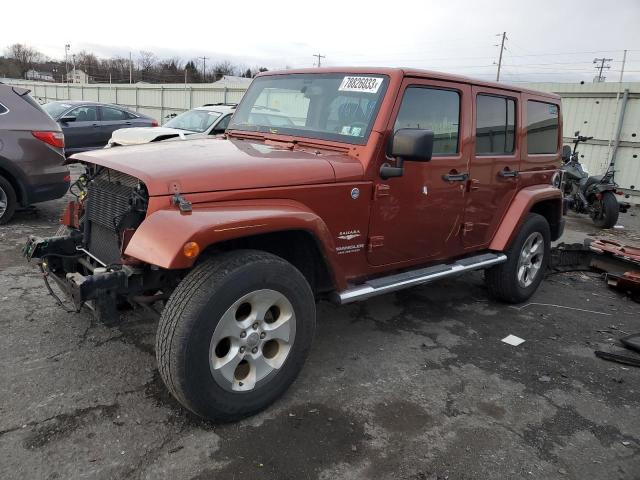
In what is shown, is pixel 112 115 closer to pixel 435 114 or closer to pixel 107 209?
pixel 107 209

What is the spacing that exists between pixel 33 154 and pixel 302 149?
4421mm

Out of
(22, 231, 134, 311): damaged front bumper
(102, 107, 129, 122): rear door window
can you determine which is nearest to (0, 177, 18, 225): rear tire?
(22, 231, 134, 311): damaged front bumper

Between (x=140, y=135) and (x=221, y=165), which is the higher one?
(x=221, y=165)

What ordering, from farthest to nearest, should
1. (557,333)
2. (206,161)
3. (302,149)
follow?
(557,333)
(302,149)
(206,161)

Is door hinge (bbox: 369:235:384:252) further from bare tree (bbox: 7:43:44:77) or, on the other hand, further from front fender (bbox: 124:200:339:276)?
bare tree (bbox: 7:43:44:77)

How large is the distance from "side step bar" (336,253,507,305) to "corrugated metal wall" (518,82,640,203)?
896 centimetres

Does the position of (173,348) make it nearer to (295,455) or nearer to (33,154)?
(295,455)

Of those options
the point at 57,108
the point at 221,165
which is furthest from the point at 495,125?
the point at 57,108

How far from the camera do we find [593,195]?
9766 millimetres

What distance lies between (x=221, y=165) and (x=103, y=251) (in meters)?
1.00

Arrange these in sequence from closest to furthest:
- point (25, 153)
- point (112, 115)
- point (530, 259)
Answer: point (530, 259) → point (25, 153) → point (112, 115)

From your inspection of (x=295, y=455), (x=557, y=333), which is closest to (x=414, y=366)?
(x=295, y=455)

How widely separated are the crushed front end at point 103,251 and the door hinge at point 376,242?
4.39 ft

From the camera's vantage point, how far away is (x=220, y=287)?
8.31ft
